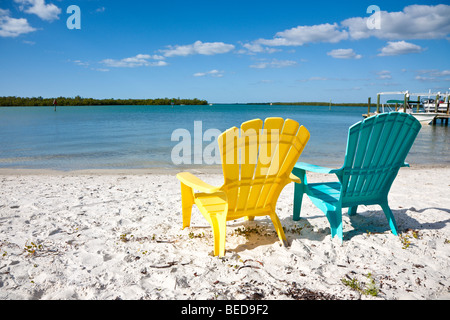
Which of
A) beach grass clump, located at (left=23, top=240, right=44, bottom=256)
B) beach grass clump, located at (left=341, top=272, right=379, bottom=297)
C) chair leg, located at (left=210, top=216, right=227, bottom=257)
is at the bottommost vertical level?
beach grass clump, located at (left=341, top=272, right=379, bottom=297)

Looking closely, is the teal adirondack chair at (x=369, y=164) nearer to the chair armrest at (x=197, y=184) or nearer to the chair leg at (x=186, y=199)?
the chair armrest at (x=197, y=184)

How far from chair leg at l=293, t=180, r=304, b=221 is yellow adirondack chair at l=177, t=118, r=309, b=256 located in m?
0.52

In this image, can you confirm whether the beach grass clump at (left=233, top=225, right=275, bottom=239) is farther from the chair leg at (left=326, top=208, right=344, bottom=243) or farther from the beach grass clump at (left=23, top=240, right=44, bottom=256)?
the beach grass clump at (left=23, top=240, right=44, bottom=256)

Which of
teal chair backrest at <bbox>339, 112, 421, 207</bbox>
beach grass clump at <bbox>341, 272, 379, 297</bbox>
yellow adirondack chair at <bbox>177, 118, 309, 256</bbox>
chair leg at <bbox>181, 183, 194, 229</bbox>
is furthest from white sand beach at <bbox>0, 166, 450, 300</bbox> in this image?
teal chair backrest at <bbox>339, 112, 421, 207</bbox>

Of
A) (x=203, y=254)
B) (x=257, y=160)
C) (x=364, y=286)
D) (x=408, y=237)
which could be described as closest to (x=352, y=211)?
(x=408, y=237)

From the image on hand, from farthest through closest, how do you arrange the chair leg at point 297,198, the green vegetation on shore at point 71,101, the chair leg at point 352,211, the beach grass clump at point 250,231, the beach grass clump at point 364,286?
1. the green vegetation on shore at point 71,101
2. the chair leg at point 352,211
3. the chair leg at point 297,198
4. the beach grass clump at point 250,231
5. the beach grass clump at point 364,286

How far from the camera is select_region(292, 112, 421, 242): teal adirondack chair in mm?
2896

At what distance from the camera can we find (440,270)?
255cm

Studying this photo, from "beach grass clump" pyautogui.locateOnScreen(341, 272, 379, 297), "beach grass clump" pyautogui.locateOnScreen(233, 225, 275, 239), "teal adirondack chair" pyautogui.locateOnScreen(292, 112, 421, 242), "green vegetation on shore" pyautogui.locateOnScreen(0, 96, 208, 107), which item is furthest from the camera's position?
"green vegetation on shore" pyautogui.locateOnScreen(0, 96, 208, 107)

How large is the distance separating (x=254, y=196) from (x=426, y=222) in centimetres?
233

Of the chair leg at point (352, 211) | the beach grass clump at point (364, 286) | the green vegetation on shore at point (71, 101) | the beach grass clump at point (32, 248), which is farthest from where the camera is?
the green vegetation on shore at point (71, 101)

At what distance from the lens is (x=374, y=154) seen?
3039mm

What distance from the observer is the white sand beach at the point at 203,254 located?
7.44ft

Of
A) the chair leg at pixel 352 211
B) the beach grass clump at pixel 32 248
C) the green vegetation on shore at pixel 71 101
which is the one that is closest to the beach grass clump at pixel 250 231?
the chair leg at pixel 352 211
